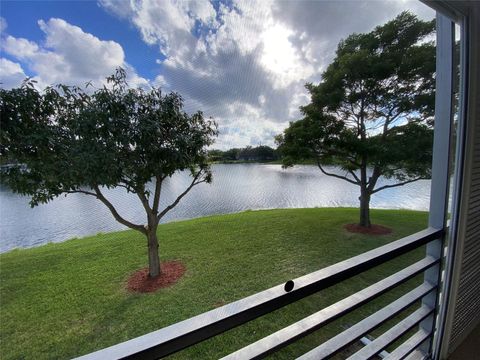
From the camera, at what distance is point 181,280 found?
2.29 metres

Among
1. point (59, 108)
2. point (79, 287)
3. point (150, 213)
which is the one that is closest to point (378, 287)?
point (59, 108)

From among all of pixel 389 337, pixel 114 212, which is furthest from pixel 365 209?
pixel 114 212

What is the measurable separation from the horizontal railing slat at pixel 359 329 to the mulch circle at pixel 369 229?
2.25 meters

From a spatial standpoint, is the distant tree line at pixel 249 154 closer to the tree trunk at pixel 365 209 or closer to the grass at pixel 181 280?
the grass at pixel 181 280

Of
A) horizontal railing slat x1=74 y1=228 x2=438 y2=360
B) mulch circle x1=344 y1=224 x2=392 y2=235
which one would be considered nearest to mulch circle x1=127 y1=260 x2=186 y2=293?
horizontal railing slat x1=74 y1=228 x2=438 y2=360

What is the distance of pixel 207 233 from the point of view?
356 cm

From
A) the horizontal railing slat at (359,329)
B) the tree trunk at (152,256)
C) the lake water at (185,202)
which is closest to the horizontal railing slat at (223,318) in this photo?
the horizontal railing slat at (359,329)

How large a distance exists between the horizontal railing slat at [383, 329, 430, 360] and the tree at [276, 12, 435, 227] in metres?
2.44

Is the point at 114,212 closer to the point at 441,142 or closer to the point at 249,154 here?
the point at 249,154

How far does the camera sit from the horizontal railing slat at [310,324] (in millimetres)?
536

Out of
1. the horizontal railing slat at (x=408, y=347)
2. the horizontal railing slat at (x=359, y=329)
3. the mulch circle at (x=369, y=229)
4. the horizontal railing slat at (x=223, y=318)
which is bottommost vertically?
the mulch circle at (x=369, y=229)

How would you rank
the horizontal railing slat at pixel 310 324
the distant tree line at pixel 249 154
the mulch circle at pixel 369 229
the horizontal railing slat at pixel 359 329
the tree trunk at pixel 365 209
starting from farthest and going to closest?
the tree trunk at pixel 365 209 → the mulch circle at pixel 369 229 → the distant tree line at pixel 249 154 → the horizontal railing slat at pixel 359 329 → the horizontal railing slat at pixel 310 324

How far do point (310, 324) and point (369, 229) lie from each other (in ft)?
10.1

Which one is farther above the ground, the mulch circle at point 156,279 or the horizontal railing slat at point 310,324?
the horizontal railing slat at point 310,324
